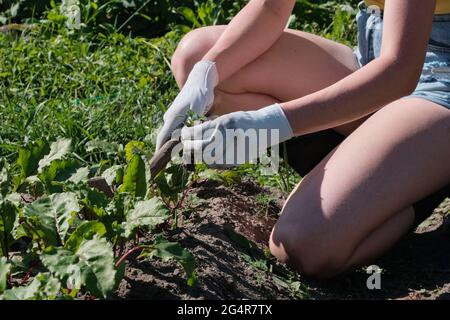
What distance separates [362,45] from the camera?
316 cm

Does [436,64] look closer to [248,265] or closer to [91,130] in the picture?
[248,265]

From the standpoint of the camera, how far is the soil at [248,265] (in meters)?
2.48

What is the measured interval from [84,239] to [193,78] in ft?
3.21

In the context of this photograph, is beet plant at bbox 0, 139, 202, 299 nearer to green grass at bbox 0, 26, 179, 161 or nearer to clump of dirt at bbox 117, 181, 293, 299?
clump of dirt at bbox 117, 181, 293, 299

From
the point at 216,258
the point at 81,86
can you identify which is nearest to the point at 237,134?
the point at 216,258

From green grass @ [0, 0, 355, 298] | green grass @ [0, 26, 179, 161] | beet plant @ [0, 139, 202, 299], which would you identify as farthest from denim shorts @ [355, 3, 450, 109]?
green grass @ [0, 26, 179, 161]

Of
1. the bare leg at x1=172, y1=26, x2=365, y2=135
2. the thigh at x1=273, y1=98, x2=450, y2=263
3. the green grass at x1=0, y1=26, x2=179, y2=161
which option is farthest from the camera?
the green grass at x1=0, y1=26, x2=179, y2=161

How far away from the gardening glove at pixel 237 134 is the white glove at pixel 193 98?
310 mm

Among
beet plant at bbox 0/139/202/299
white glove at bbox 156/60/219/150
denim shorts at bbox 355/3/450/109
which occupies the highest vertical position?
denim shorts at bbox 355/3/450/109

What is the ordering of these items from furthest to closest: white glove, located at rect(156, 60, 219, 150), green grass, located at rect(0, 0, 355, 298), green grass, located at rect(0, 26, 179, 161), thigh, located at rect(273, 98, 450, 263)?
green grass, located at rect(0, 26, 179, 161) → white glove, located at rect(156, 60, 219, 150) → thigh, located at rect(273, 98, 450, 263) → green grass, located at rect(0, 0, 355, 298)

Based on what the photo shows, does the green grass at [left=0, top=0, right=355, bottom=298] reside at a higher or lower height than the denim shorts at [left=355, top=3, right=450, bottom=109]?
lower

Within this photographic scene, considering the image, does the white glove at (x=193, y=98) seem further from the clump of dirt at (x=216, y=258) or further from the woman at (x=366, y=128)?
the clump of dirt at (x=216, y=258)

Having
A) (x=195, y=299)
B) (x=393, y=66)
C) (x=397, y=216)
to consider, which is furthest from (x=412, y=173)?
(x=195, y=299)

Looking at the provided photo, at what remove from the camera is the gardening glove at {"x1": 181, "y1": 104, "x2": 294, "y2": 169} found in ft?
A: 8.63
